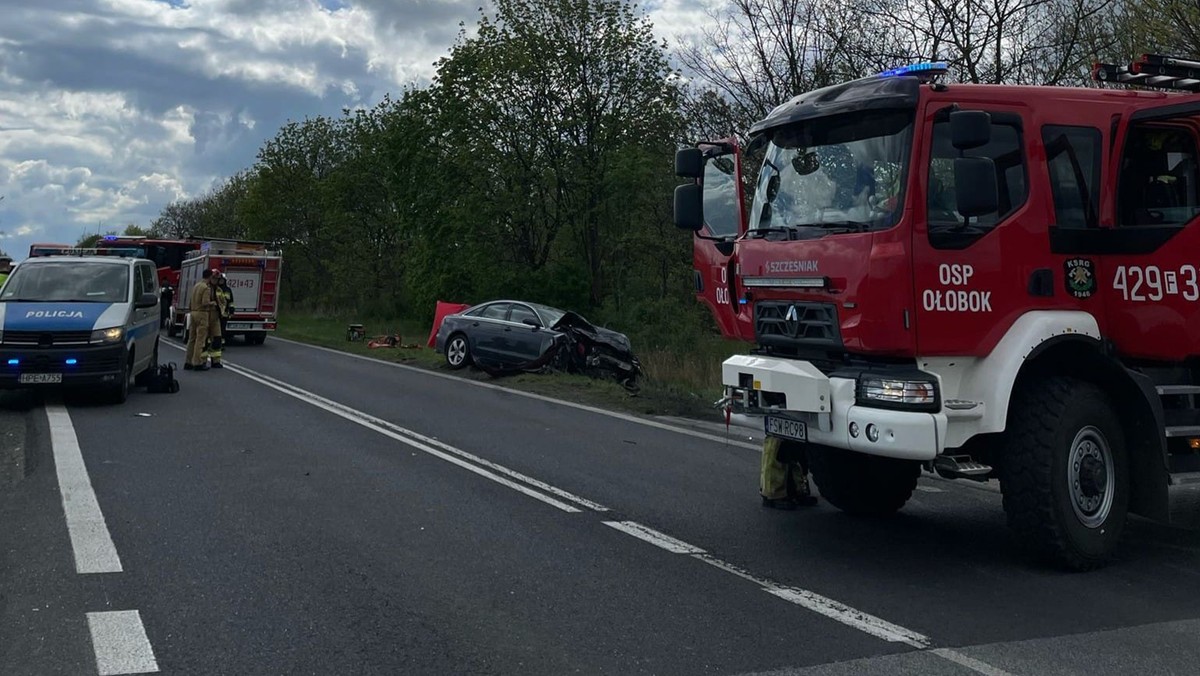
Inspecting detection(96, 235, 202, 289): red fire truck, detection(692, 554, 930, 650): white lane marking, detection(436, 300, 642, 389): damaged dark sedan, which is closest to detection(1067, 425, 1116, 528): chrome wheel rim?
detection(692, 554, 930, 650): white lane marking

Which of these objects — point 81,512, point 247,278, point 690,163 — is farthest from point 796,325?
point 247,278

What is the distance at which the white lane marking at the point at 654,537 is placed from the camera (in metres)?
7.02

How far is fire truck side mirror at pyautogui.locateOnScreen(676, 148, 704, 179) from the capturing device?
311 inches

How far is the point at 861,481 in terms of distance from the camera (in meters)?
8.10

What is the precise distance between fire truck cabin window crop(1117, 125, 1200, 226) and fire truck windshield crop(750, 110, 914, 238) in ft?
5.24

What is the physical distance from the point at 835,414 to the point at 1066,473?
140 centimetres

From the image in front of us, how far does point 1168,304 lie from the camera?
658cm

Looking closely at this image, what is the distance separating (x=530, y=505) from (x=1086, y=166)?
4593 mm

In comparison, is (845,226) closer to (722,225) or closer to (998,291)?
(998,291)

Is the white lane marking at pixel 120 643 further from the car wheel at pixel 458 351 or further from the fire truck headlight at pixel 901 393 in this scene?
the car wheel at pixel 458 351

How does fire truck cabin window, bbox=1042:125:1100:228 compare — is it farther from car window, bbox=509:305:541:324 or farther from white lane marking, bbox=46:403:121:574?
car window, bbox=509:305:541:324

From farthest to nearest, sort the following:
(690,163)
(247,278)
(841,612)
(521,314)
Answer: (247,278) → (521,314) → (690,163) → (841,612)

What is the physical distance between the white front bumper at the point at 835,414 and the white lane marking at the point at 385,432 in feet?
6.76

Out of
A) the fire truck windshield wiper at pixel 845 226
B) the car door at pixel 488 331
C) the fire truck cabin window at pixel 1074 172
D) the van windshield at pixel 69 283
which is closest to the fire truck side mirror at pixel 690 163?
the fire truck windshield wiper at pixel 845 226
